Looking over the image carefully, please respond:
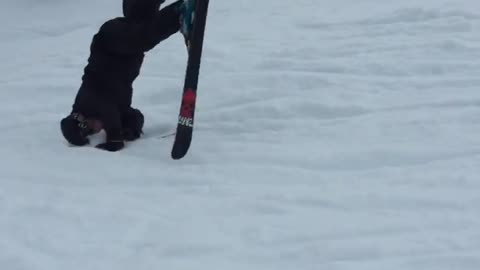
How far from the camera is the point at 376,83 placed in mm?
4371

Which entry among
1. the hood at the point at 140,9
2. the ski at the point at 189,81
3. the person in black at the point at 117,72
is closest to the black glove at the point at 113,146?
the person in black at the point at 117,72

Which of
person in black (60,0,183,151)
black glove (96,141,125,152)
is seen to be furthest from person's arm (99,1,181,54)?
black glove (96,141,125,152)

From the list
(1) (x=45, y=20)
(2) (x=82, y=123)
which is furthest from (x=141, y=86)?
(1) (x=45, y=20)

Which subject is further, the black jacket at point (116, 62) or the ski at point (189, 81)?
the black jacket at point (116, 62)

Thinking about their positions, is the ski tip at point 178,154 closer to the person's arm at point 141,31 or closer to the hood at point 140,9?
the person's arm at point 141,31

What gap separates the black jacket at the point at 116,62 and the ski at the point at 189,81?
121mm

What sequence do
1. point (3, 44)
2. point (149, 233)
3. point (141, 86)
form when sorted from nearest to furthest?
point (149, 233) < point (141, 86) < point (3, 44)

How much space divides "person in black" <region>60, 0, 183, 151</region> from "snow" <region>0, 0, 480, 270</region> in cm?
13

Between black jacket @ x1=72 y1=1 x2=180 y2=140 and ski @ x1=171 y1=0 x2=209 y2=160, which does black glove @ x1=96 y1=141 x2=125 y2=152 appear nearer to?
black jacket @ x1=72 y1=1 x2=180 y2=140

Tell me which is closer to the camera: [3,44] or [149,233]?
[149,233]

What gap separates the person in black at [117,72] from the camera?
3594 mm

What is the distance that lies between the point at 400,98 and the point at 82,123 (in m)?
1.97

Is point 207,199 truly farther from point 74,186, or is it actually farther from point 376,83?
point 376,83

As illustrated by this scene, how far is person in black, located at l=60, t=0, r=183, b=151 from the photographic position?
359 centimetres
